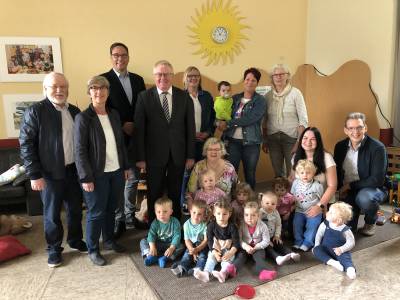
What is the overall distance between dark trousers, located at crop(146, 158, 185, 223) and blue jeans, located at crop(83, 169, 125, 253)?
260mm

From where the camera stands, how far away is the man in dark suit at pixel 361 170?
9.05 ft

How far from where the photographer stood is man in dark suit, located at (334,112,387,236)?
276cm

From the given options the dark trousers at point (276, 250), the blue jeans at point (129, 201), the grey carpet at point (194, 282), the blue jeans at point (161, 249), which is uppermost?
the blue jeans at point (129, 201)

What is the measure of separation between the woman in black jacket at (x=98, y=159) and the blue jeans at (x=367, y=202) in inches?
73.3

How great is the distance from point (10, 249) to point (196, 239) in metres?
1.32

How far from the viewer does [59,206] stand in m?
2.34

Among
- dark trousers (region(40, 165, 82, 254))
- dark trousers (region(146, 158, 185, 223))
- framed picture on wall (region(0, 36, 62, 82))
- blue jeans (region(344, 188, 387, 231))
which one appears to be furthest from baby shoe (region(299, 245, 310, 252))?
framed picture on wall (region(0, 36, 62, 82))

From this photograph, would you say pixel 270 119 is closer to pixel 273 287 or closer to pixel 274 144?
pixel 274 144

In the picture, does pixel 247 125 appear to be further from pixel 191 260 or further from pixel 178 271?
pixel 178 271

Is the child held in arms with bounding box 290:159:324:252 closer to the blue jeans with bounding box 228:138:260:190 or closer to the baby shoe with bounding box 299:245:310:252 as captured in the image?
the baby shoe with bounding box 299:245:310:252

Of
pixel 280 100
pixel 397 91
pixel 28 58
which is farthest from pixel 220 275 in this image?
pixel 397 91

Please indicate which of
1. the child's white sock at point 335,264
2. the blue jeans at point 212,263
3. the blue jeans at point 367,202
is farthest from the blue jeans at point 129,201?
the blue jeans at point 367,202

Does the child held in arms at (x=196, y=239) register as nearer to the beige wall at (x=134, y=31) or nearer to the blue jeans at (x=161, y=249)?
the blue jeans at (x=161, y=249)

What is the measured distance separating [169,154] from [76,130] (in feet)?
2.33
